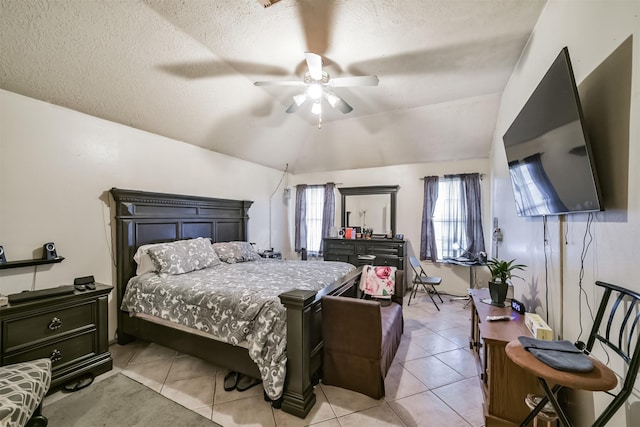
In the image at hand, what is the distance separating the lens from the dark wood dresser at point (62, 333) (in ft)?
6.05

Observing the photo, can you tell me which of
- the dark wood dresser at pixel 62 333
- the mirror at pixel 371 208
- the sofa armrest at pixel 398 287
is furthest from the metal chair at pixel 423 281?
the dark wood dresser at pixel 62 333

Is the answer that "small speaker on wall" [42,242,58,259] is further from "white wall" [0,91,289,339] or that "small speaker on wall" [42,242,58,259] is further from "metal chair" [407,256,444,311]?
"metal chair" [407,256,444,311]

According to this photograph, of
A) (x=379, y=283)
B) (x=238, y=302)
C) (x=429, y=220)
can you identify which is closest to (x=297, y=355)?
(x=238, y=302)

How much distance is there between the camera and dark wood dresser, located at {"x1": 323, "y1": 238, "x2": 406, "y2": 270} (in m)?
4.66

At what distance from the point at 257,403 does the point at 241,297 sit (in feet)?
2.55

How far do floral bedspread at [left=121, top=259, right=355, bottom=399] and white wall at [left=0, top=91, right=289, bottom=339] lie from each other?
24.8 inches

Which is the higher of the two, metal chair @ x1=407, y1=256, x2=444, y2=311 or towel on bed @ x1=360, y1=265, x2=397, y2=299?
towel on bed @ x1=360, y1=265, x2=397, y2=299

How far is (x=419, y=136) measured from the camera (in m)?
4.34

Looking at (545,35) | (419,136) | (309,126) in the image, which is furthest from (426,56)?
(309,126)

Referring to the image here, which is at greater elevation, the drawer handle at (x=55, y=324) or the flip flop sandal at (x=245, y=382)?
the drawer handle at (x=55, y=324)

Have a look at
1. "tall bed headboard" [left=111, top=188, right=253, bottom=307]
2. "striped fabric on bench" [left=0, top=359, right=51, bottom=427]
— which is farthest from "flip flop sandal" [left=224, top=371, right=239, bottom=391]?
"tall bed headboard" [left=111, top=188, right=253, bottom=307]

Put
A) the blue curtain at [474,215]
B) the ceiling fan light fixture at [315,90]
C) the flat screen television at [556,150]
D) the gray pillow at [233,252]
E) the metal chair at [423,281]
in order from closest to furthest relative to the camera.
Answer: the flat screen television at [556,150] < the ceiling fan light fixture at [315,90] < the gray pillow at [233,252] < the metal chair at [423,281] < the blue curtain at [474,215]

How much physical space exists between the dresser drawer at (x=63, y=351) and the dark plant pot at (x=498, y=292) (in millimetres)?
3570

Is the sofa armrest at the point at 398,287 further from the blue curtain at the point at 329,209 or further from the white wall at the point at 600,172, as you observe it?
the blue curtain at the point at 329,209
